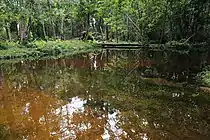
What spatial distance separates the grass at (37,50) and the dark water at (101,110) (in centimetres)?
1168

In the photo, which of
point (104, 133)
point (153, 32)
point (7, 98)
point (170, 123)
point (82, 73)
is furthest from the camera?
point (153, 32)

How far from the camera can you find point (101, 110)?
939cm

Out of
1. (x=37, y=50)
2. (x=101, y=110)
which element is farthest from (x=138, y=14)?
(x=101, y=110)

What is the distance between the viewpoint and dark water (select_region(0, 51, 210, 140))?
738cm

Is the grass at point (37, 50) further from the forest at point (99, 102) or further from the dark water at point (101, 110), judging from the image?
the dark water at point (101, 110)

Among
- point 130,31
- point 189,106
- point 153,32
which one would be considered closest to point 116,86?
point 189,106

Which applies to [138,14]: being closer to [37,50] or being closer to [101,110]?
[37,50]

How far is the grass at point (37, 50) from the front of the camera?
26.2 m

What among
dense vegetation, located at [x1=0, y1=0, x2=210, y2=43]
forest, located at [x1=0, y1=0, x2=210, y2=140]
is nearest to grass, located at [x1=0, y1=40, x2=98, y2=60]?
forest, located at [x1=0, y1=0, x2=210, y2=140]

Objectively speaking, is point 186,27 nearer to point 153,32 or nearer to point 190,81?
point 153,32

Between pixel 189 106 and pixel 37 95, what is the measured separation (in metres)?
5.97

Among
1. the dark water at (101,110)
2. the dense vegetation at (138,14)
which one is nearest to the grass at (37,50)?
the dense vegetation at (138,14)

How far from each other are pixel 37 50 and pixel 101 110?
20.7 m

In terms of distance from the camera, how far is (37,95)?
11977mm
